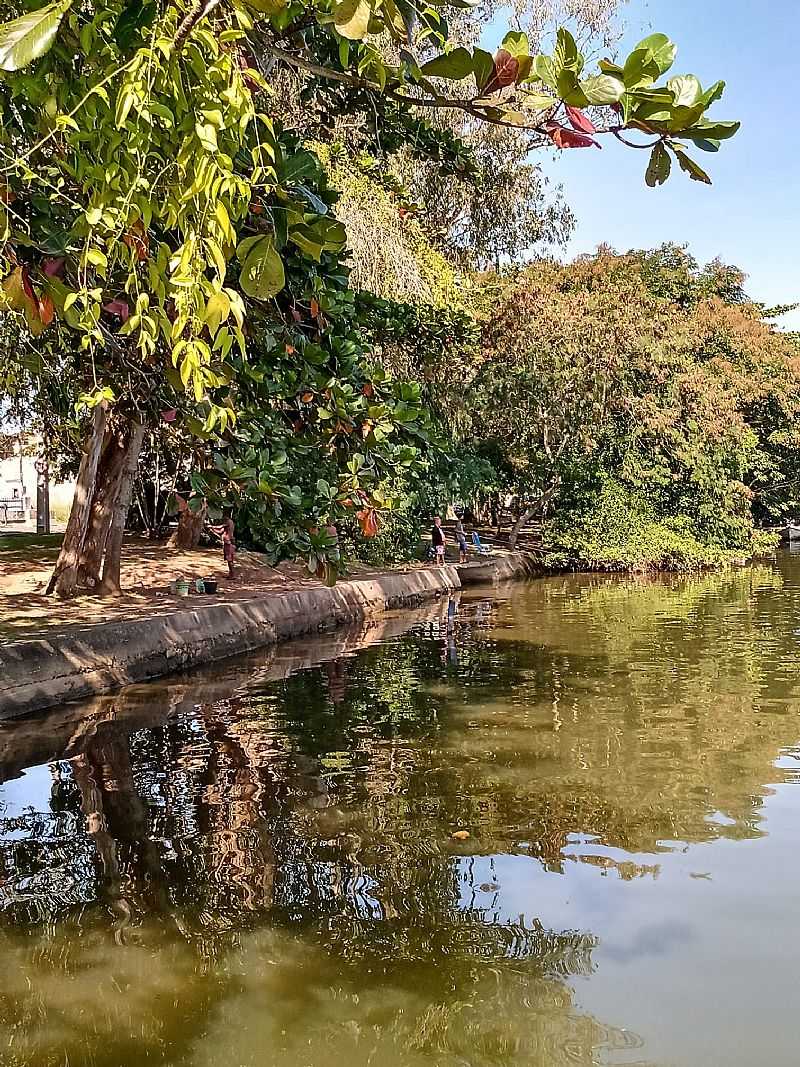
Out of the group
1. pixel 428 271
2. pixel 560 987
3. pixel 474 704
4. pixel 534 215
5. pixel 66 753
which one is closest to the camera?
pixel 560 987

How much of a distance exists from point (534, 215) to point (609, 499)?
31.6 ft

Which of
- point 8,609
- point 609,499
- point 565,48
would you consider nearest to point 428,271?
point 8,609

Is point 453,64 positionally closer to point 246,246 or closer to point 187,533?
point 246,246

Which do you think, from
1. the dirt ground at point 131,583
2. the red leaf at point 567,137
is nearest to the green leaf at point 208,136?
the red leaf at point 567,137

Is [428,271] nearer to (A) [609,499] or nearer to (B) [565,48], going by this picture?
(A) [609,499]

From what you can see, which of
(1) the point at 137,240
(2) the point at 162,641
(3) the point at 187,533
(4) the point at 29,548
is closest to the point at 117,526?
(2) the point at 162,641

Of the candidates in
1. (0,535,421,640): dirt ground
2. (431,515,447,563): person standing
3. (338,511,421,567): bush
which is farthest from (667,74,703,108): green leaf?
(431,515,447,563): person standing

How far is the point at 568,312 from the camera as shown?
89.4 feet

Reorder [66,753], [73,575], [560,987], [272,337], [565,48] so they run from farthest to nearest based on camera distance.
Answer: [73,575] < [66,753] < [272,337] < [560,987] < [565,48]

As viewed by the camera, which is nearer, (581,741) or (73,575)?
(581,741)

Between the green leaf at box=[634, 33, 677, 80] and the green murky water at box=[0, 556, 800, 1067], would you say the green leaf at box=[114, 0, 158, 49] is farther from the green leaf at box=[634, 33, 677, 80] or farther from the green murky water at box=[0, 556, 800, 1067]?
the green murky water at box=[0, 556, 800, 1067]

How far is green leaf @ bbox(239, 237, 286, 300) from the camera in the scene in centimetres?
263

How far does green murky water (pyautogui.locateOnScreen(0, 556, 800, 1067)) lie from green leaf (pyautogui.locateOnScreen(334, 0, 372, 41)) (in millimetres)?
2886

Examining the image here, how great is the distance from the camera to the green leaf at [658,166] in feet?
8.67
